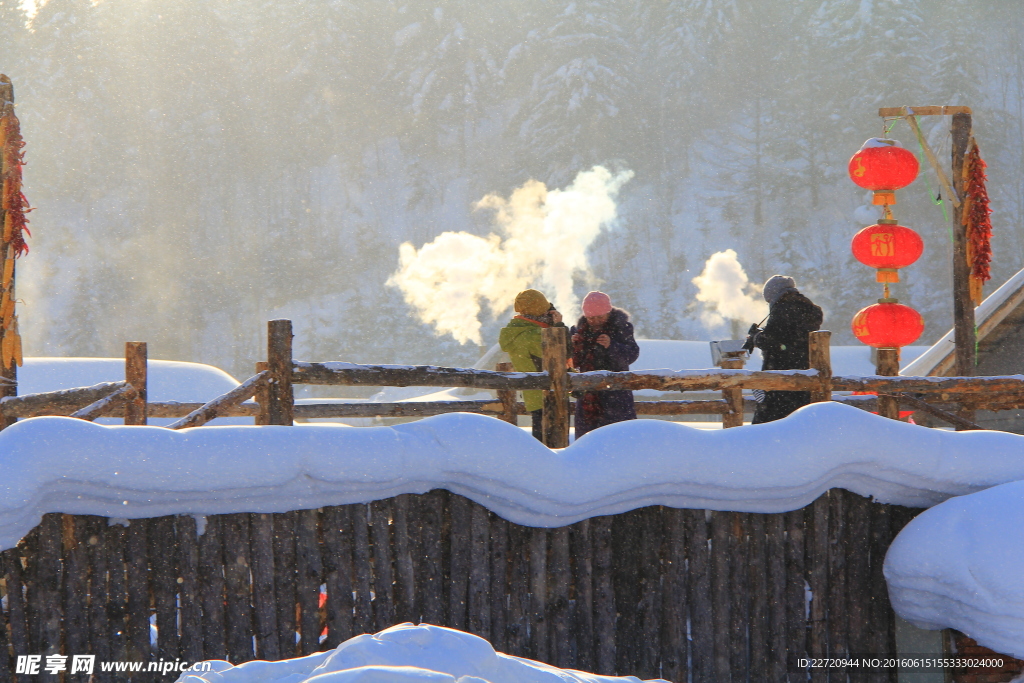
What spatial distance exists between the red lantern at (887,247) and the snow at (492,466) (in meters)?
4.56

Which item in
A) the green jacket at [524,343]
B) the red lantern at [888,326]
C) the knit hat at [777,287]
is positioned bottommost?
the green jacket at [524,343]

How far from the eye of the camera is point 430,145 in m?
67.4

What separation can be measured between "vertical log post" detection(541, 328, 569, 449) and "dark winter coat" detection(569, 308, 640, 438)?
630 millimetres

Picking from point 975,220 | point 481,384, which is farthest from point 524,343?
point 975,220

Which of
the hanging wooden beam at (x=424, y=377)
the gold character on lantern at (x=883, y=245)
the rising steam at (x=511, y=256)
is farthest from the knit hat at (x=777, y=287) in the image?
the rising steam at (x=511, y=256)

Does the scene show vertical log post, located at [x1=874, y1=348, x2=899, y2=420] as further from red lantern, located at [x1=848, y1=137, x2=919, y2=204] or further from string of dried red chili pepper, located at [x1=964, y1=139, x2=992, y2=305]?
string of dried red chili pepper, located at [x1=964, y1=139, x2=992, y2=305]

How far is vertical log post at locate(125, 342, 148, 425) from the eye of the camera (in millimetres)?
5500

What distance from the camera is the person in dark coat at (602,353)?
5.40 metres

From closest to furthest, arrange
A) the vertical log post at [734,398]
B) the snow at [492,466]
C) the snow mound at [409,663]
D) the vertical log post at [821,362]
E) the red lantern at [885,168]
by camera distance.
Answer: the snow mound at [409,663] → the snow at [492,466] → the vertical log post at [821,362] → the vertical log post at [734,398] → the red lantern at [885,168]

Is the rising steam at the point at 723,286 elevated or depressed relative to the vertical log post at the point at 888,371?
elevated

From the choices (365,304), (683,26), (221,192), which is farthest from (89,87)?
(683,26)

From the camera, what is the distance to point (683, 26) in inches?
2749

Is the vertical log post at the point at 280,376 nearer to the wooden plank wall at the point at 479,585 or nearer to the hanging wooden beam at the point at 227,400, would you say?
the hanging wooden beam at the point at 227,400

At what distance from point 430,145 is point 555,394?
65.0m
